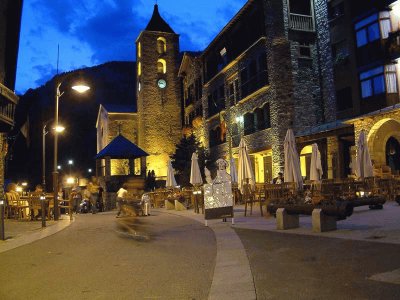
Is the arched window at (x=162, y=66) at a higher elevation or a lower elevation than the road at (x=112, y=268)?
higher

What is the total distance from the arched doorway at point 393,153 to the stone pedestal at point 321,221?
16.1m

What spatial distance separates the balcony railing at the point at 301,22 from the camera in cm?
2778

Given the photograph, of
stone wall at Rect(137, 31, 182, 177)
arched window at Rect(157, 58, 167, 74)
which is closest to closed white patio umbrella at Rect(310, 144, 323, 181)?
stone wall at Rect(137, 31, 182, 177)

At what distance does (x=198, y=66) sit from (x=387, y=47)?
23503mm

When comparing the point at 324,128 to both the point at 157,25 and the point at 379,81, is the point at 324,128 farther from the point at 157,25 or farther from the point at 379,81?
the point at 157,25

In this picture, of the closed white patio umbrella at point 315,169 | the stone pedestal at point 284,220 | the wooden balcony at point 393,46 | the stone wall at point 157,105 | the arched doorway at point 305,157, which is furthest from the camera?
the stone wall at point 157,105

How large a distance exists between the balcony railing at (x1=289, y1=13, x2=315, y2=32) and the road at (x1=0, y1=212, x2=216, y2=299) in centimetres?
2176

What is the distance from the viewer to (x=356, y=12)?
24031mm

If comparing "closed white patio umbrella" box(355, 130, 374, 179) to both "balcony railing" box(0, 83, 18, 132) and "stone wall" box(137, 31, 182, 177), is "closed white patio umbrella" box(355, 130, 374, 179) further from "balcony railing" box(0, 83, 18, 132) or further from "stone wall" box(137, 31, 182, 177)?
"stone wall" box(137, 31, 182, 177)

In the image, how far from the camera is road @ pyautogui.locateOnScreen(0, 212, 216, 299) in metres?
4.82

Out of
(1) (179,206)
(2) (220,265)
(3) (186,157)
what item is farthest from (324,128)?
(2) (220,265)

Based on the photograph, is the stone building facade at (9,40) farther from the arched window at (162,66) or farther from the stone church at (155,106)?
the arched window at (162,66)

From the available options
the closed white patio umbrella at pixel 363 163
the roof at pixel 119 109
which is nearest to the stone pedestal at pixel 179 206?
the closed white patio umbrella at pixel 363 163

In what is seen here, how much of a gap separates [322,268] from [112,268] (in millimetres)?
3002
